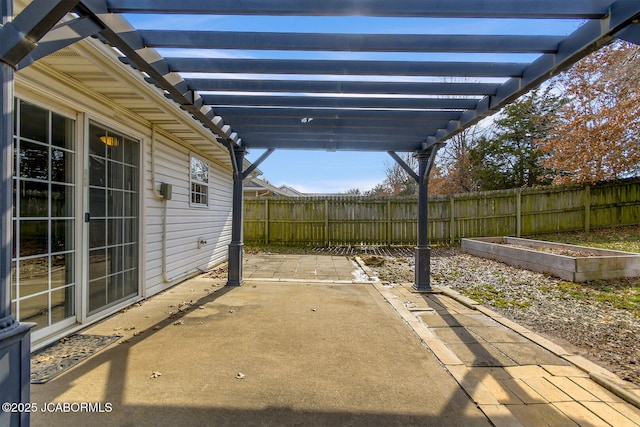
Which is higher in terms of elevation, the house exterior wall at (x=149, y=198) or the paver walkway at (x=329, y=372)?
the house exterior wall at (x=149, y=198)

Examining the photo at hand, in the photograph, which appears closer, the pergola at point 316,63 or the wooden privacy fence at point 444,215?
the pergola at point 316,63

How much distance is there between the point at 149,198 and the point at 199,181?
2004 mm

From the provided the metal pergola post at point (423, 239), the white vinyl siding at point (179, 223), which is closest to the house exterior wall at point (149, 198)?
the white vinyl siding at point (179, 223)

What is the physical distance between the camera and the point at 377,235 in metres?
10.7

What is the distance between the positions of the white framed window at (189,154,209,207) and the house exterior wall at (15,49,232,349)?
134mm

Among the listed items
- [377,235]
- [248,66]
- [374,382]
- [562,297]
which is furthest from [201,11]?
[377,235]

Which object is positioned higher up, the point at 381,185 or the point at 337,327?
the point at 381,185

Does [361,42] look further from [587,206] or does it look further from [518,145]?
[518,145]

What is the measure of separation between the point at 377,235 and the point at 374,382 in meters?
8.52

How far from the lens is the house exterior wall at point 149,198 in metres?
2.94

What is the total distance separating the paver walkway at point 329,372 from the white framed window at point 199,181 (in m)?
2.83

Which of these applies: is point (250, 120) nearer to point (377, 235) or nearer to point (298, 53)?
point (298, 53)

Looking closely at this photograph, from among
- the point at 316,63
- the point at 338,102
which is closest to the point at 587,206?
the point at 338,102

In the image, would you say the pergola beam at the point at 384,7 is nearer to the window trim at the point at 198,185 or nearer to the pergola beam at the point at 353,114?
the pergola beam at the point at 353,114
